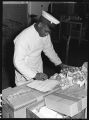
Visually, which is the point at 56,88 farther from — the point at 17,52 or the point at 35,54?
the point at 35,54

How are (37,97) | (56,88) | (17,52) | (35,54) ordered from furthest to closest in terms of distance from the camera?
(35,54), (17,52), (56,88), (37,97)

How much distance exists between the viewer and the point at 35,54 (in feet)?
8.41

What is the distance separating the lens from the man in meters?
2.23

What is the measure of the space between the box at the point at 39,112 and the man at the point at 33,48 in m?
0.56

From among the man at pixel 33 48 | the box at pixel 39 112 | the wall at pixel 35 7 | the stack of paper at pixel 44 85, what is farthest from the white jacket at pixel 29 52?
the wall at pixel 35 7

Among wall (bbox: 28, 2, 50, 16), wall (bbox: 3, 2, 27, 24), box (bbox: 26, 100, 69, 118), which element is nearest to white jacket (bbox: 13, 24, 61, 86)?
box (bbox: 26, 100, 69, 118)

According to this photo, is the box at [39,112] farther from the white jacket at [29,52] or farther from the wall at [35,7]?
the wall at [35,7]

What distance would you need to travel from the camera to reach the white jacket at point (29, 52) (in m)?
2.26

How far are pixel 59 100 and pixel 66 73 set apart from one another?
54 cm

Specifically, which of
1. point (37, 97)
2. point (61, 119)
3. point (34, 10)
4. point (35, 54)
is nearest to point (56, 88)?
point (37, 97)

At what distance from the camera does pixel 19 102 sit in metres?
1.54

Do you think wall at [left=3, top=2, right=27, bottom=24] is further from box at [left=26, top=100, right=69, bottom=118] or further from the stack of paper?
box at [left=26, top=100, right=69, bottom=118]

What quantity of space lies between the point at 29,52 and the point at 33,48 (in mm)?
76

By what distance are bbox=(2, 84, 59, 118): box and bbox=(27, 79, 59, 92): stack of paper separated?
54mm
